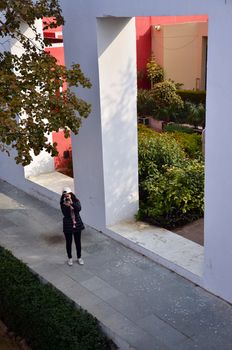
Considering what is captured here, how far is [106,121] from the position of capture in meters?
8.85

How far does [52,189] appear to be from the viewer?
36.1 ft

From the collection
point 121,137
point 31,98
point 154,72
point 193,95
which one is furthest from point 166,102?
point 31,98

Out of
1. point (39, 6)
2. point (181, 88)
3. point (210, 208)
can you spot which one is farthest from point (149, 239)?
point (181, 88)

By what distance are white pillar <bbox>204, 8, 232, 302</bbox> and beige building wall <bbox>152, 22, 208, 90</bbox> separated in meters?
13.0

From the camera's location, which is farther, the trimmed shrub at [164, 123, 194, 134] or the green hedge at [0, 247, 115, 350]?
the trimmed shrub at [164, 123, 194, 134]

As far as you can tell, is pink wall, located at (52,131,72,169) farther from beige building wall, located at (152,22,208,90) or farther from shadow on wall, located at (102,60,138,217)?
beige building wall, located at (152,22,208,90)

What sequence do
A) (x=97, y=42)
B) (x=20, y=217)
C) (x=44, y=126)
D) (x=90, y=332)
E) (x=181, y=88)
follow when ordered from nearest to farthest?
(x=90, y=332)
(x=44, y=126)
(x=97, y=42)
(x=20, y=217)
(x=181, y=88)

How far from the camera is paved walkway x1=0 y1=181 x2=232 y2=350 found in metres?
6.33

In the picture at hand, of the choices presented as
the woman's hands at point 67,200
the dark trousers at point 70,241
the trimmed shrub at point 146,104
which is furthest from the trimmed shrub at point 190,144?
the trimmed shrub at point 146,104

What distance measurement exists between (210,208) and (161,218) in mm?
2309

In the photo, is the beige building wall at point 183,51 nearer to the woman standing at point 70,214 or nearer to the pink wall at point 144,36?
the pink wall at point 144,36

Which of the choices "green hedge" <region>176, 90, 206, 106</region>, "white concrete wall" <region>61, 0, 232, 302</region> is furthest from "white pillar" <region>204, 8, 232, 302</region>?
"green hedge" <region>176, 90, 206, 106</region>

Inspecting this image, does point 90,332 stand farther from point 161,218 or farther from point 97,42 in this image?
point 97,42

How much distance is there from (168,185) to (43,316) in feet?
13.5
